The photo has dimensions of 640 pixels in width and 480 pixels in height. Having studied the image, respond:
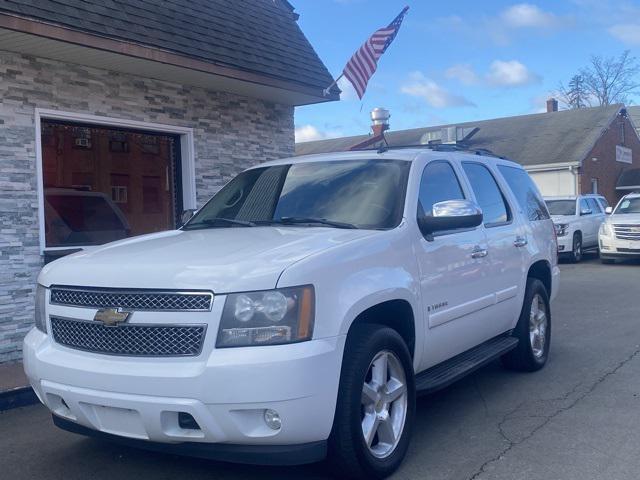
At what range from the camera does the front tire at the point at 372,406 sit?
3721mm

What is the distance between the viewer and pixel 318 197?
4984mm

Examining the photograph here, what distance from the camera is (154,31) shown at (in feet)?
26.5

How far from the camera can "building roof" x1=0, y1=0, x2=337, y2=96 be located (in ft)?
23.5

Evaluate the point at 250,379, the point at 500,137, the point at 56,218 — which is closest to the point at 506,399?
the point at 250,379

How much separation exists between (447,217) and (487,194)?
1.54 meters

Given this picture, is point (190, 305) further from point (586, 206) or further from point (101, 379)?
point (586, 206)

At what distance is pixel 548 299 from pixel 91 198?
577 centimetres

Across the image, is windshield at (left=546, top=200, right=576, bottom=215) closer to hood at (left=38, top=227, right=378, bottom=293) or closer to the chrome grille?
the chrome grille

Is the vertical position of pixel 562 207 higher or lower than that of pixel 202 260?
higher

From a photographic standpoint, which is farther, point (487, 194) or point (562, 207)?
point (562, 207)


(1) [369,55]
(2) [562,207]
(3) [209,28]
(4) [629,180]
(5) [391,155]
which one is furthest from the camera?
(4) [629,180]

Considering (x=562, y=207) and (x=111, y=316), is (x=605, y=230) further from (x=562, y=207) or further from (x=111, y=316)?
(x=111, y=316)

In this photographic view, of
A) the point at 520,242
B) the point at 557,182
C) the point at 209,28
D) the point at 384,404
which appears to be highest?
the point at 209,28

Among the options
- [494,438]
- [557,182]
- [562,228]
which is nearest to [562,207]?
[562,228]
